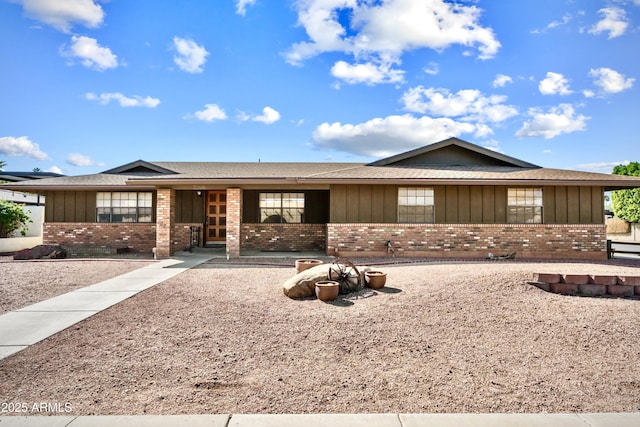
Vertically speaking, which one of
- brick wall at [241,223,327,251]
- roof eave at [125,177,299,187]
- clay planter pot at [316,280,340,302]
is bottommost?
clay planter pot at [316,280,340,302]

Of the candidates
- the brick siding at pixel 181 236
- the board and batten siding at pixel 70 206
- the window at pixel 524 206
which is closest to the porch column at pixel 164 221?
the brick siding at pixel 181 236

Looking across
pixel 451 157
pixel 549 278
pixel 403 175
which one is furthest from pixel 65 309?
pixel 451 157

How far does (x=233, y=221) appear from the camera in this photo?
525 inches

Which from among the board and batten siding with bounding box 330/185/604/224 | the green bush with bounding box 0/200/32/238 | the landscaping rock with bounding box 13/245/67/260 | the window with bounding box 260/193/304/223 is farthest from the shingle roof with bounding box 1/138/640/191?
the green bush with bounding box 0/200/32/238

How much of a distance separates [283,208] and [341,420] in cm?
1314

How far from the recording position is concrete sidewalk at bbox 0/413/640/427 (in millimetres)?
3041

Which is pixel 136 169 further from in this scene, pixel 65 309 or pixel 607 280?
pixel 607 280

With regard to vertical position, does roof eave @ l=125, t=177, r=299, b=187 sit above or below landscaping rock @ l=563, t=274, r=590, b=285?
above

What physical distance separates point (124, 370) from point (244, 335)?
5.12ft

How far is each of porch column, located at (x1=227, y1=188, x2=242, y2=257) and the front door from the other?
3.05m

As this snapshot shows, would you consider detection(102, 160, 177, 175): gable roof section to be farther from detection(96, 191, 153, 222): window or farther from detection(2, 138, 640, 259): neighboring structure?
detection(2, 138, 640, 259): neighboring structure

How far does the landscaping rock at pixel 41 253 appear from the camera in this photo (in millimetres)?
13414

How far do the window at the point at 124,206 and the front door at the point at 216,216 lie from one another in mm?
2494

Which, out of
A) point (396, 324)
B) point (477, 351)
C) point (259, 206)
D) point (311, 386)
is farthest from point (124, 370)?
point (259, 206)
